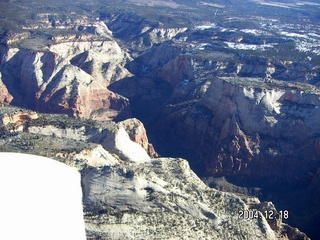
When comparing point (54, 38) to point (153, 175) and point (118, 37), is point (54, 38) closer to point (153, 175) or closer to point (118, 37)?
point (118, 37)

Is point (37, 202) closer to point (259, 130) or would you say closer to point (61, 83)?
point (259, 130)

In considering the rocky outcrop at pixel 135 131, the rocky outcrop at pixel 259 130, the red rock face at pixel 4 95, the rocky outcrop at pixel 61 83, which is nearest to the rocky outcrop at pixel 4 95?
the red rock face at pixel 4 95

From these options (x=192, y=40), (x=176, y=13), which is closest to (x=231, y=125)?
(x=192, y=40)

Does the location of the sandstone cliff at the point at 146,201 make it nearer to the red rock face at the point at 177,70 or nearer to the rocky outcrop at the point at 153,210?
the rocky outcrop at the point at 153,210

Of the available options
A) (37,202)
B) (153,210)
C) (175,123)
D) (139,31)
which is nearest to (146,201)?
(153,210)

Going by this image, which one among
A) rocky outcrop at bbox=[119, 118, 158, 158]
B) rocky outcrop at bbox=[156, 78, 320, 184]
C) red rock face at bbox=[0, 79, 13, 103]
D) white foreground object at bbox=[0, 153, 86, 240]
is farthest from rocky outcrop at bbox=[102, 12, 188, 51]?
white foreground object at bbox=[0, 153, 86, 240]

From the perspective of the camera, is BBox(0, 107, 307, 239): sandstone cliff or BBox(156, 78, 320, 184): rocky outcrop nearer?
BBox(0, 107, 307, 239): sandstone cliff

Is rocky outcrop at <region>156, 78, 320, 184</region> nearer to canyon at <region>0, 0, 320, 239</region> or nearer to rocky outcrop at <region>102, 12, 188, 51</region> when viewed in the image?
canyon at <region>0, 0, 320, 239</region>
